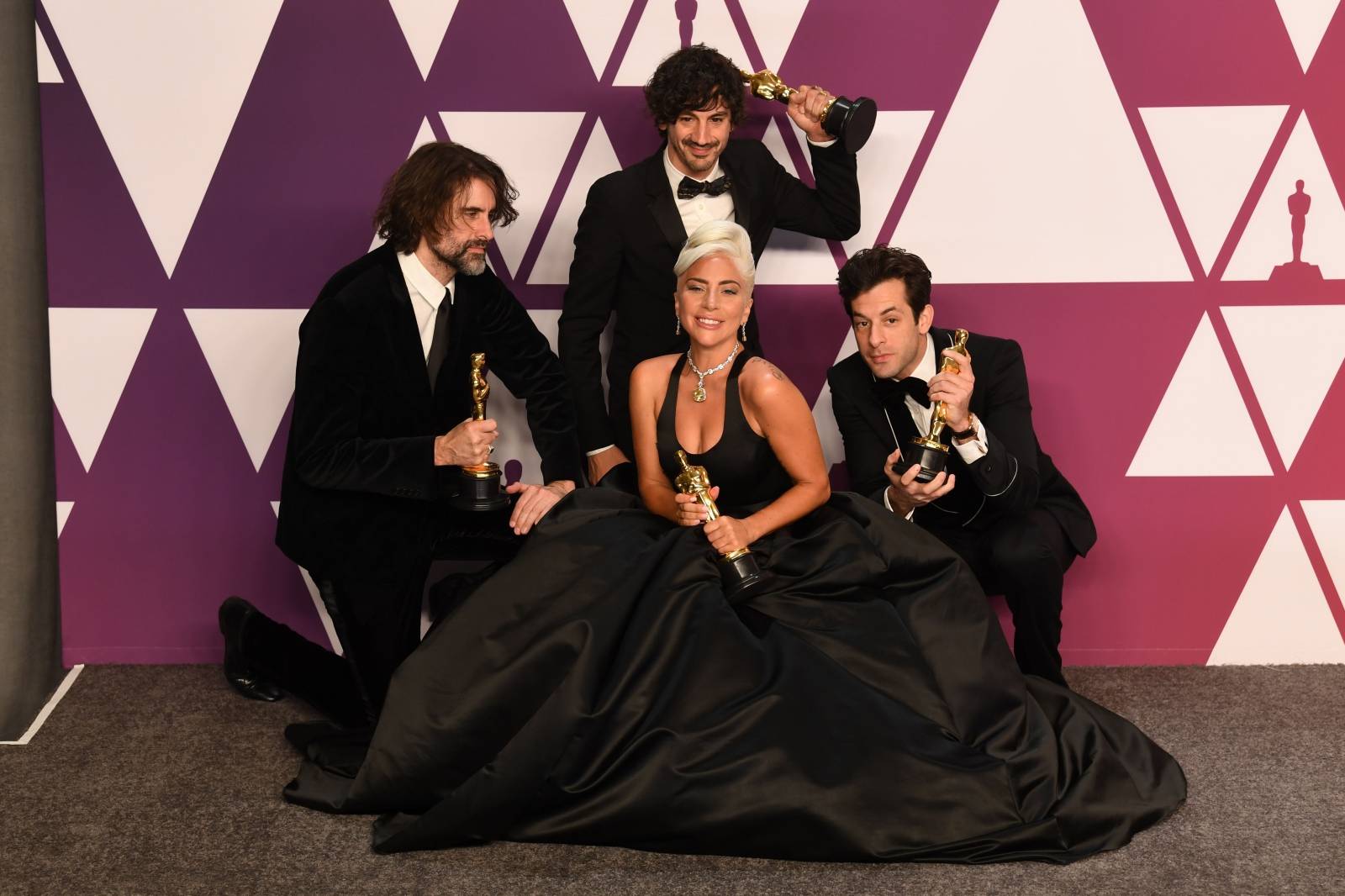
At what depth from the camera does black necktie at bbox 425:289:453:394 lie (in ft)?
11.1

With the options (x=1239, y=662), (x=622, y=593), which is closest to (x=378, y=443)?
(x=622, y=593)

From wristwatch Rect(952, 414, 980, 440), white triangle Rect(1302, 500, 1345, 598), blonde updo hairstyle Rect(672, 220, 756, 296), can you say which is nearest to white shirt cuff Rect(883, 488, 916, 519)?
wristwatch Rect(952, 414, 980, 440)

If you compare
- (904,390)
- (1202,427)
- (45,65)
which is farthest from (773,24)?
(45,65)

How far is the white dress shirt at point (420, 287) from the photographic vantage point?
3.33 m

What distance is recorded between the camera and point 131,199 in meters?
3.71

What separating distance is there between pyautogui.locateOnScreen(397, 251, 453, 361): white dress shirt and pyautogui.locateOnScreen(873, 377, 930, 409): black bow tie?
1176 mm

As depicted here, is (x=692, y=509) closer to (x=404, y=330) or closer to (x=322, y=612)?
(x=404, y=330)

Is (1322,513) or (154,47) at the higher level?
(154,47)

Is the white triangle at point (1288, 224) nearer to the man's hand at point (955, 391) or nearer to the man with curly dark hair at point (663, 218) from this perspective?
the man's hand at point (955, 391)

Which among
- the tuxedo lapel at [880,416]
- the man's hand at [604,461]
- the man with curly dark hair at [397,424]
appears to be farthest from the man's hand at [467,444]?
the tuxedo lapel at [880,416]

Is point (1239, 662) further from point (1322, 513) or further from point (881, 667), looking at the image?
point (881, 667)

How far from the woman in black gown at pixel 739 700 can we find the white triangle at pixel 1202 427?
103cm

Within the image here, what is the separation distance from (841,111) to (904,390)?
74 cm

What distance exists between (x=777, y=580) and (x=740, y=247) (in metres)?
A: 0.81
